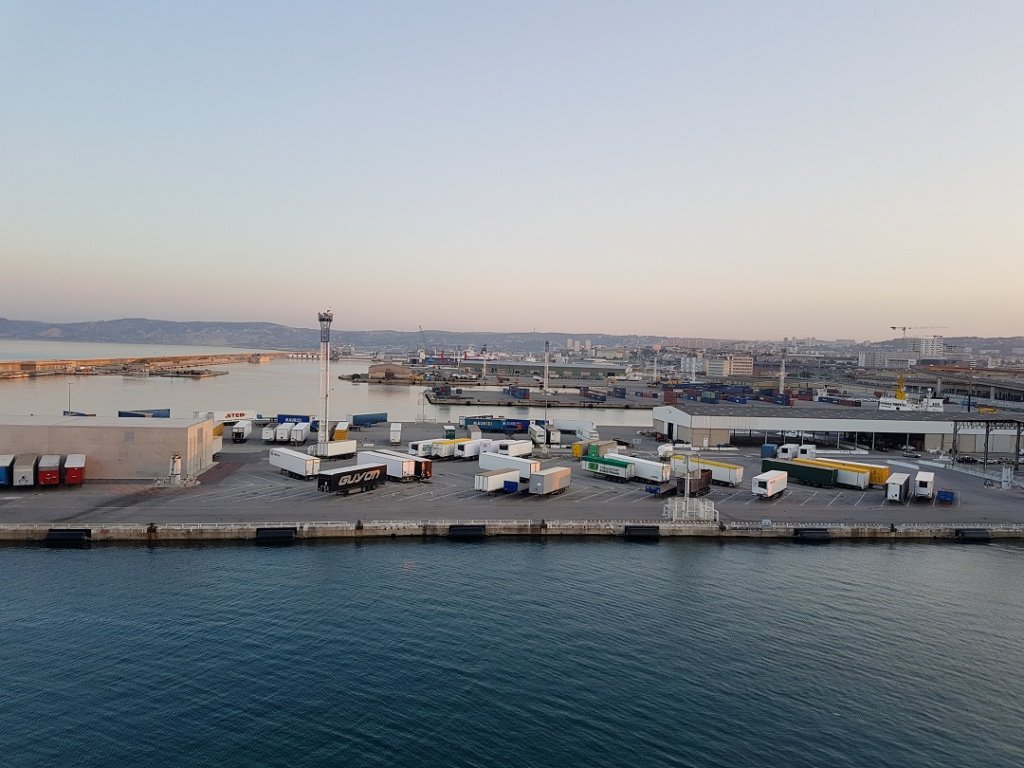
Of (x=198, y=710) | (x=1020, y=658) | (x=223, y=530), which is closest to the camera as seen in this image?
(x=198, y=710)

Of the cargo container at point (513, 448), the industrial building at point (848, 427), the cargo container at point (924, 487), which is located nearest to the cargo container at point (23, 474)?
the cargo container at point (513, 448)

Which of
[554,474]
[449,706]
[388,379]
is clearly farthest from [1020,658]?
[388,379]

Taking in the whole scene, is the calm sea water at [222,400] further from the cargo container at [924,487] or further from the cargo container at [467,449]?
the cargo container at [924,487]

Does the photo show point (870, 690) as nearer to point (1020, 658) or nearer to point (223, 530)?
point (1020, 658)

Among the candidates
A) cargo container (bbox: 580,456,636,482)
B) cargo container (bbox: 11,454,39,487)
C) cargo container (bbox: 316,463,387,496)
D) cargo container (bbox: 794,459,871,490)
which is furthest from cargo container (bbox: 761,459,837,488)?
cargo container (bbox: 11,454,39,487)

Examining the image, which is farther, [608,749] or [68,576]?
[68,576]

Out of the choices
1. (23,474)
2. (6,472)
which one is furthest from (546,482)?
(6,472)

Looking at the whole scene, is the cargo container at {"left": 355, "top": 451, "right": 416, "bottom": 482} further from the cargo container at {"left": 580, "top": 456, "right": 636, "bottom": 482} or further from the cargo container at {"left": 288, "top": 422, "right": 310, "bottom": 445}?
the cargo container at {"left": 288, "top": 422, "right": 310, "bottom": 445}
